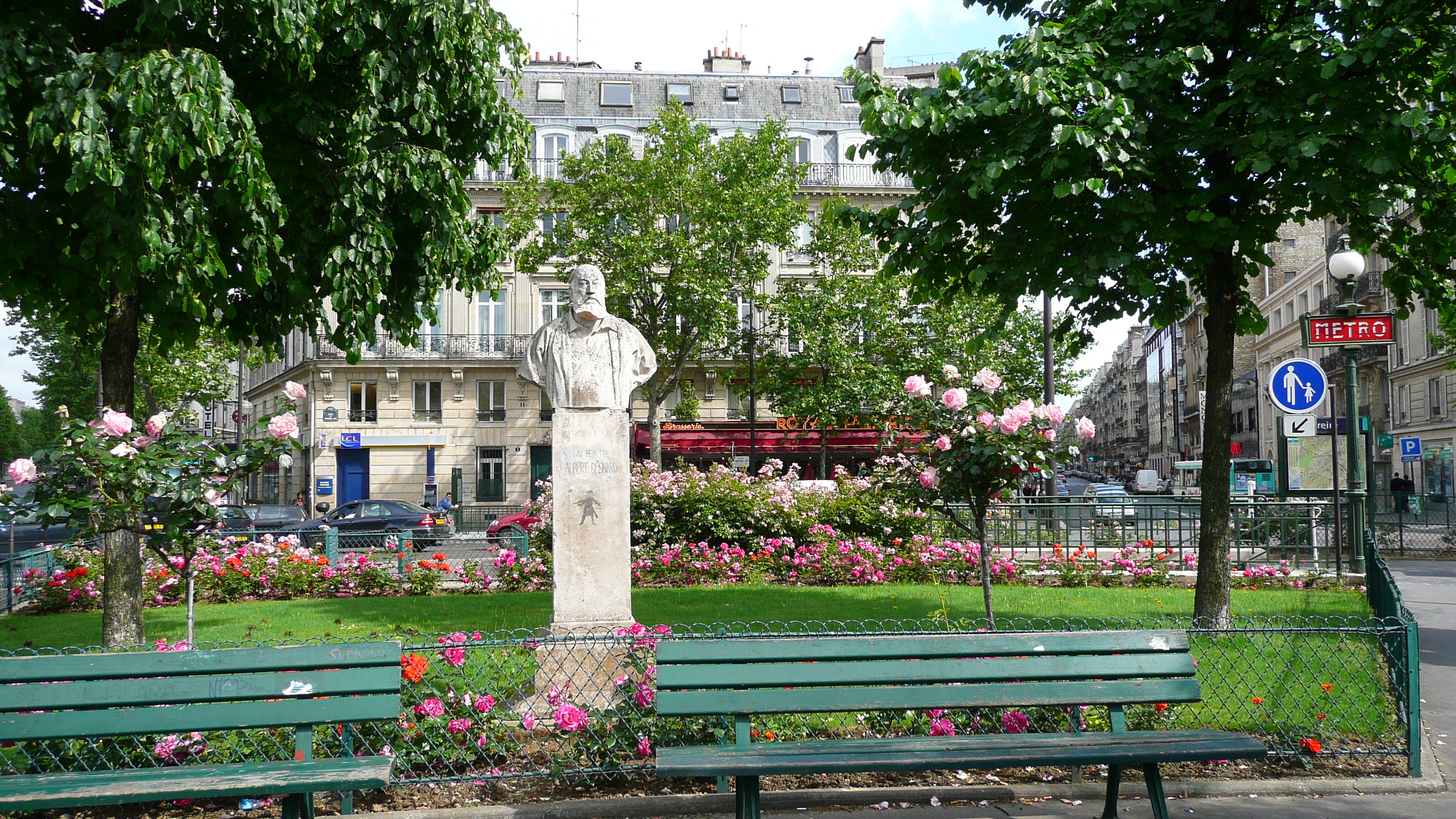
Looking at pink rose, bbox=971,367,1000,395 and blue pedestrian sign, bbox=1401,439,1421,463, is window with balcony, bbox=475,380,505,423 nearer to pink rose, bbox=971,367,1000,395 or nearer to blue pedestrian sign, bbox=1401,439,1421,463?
blue pedestrian sign, bbox=1401,439,1421,463

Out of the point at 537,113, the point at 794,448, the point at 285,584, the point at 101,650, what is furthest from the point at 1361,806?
the point at 537,113

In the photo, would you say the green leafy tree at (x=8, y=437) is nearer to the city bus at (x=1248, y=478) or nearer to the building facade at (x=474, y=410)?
the building facade at (x=474, y=410)

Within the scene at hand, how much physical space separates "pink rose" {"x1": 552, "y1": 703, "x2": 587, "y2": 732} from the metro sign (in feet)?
28.0

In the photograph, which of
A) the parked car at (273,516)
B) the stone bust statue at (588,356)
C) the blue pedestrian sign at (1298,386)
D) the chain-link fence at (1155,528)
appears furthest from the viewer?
the parked car at (273,516)

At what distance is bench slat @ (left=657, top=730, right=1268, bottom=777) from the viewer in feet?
14.0

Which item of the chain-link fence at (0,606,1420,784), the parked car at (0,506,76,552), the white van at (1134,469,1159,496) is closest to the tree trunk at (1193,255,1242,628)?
the chain-link fence at (0,606,1420,784)

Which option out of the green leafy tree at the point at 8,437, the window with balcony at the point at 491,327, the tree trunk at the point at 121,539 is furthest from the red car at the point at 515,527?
the green leafy tree at the point at 8,437

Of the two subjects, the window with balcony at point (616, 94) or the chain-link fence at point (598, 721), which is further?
the window with balcony at point (616, 94)

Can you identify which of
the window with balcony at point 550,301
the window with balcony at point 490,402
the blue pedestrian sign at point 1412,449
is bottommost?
the blue pedestrian sign at point 1412,449

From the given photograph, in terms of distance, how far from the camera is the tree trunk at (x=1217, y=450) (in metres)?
8.56

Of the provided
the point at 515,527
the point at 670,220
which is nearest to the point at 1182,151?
the point at 515,527

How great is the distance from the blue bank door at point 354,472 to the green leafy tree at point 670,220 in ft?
43.2

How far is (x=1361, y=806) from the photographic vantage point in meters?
5.00

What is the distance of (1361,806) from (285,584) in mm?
12773
